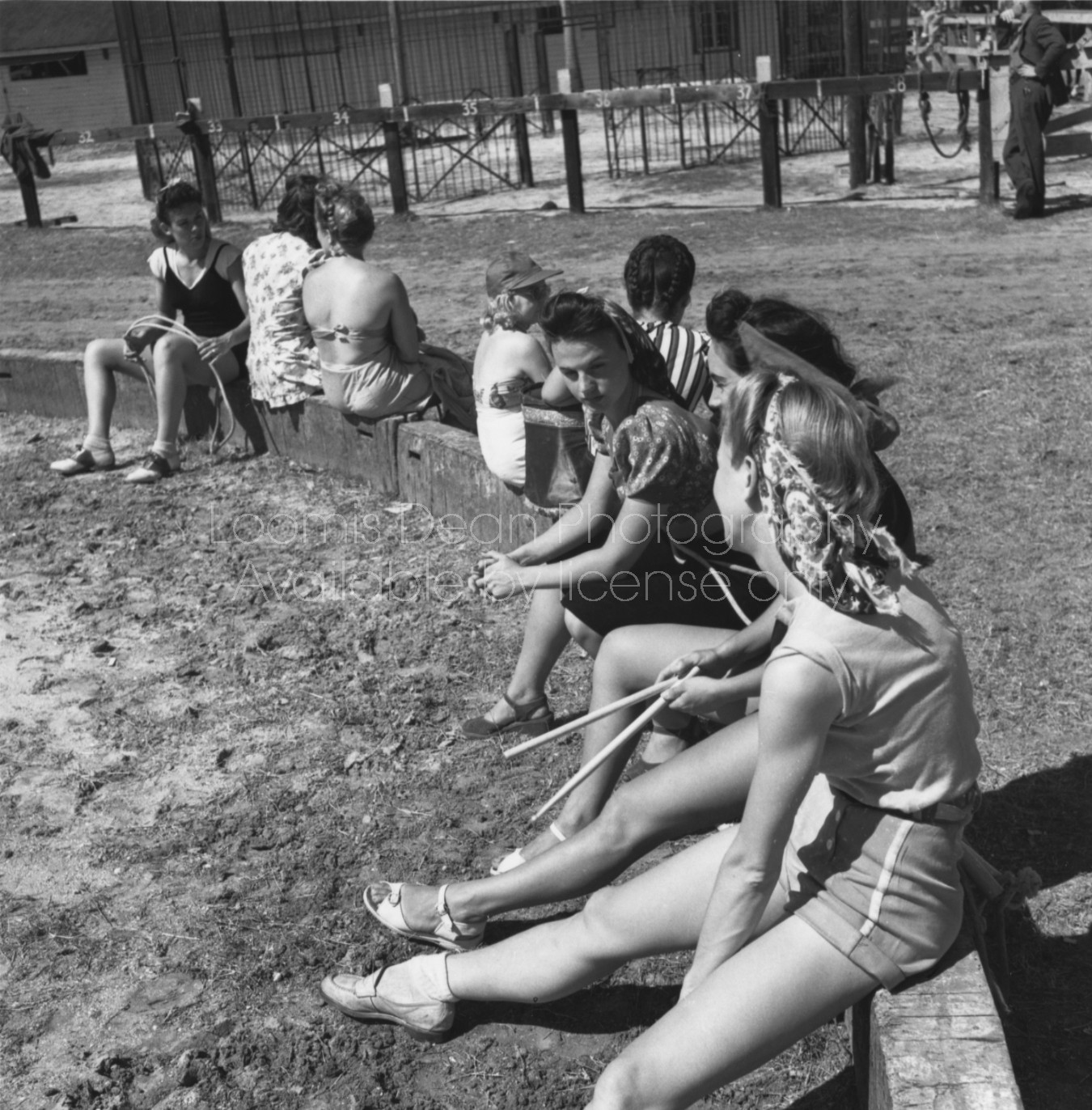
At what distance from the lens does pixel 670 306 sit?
171 inches

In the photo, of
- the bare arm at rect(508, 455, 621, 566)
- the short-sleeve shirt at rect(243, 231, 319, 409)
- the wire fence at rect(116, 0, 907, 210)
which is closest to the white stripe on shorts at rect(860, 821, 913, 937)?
the bare arm at rect(508, 455, 621, 566)

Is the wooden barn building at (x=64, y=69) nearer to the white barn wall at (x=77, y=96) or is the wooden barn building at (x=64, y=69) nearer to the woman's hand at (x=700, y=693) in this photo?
the white barn wall at (x=77, y=96)

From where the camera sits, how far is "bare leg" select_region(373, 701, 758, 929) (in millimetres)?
2791

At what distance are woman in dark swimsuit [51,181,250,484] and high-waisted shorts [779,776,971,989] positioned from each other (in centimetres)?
487

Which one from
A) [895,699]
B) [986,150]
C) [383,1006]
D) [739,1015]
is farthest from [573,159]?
[739,1015]

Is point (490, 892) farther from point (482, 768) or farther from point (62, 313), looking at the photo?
point (62, 313)

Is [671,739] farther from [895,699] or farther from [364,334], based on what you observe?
[364,334]

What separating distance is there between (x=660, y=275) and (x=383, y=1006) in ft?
7.61

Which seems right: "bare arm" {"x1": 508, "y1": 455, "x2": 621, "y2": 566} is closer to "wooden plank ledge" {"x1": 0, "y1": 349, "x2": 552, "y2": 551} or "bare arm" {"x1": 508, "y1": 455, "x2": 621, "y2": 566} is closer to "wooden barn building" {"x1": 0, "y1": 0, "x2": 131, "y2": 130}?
"wooden plank ledge" {"x1": 0, "y1": 349, "x2": 552, "y2": 551}

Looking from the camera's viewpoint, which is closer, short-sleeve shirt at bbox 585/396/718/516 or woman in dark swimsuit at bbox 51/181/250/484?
short-sleeve shirt at bbox 585/396/718/516

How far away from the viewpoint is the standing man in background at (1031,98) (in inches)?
429

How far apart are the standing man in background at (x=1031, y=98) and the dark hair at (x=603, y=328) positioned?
8.26 m

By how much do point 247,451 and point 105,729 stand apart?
2.86 m

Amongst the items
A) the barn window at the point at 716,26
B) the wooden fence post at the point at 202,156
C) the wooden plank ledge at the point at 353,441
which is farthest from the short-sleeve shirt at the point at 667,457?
the barn window at the point at 716,26
